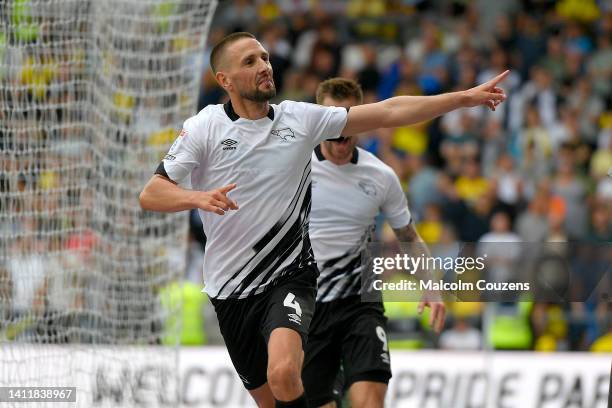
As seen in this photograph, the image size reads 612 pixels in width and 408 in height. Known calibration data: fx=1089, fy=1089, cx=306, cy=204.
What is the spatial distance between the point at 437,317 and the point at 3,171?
12.4 feet

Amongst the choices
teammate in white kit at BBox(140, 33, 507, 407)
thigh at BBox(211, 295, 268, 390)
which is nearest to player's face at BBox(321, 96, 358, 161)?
teammate in white kit at BBox(140, 33, 507, 407)

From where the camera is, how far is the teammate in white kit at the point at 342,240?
8023 mm

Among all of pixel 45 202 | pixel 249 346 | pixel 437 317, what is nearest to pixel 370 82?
pixel 45 202

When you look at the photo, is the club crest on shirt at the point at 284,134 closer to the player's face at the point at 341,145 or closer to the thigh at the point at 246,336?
the thigh at the point at 246,336

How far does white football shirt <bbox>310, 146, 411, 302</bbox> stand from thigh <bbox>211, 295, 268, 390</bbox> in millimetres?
1260

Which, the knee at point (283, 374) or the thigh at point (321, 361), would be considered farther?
the thigh at point (321, 361)

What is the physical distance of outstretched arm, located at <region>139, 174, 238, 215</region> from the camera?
19.6 feet

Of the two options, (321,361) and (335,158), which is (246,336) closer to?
(321,361)

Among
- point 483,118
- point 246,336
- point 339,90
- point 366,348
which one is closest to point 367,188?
point 339,90

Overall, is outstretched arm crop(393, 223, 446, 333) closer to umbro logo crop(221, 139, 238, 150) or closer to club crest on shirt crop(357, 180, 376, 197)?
club crest on shirt crop(357, 180, 376, 197)

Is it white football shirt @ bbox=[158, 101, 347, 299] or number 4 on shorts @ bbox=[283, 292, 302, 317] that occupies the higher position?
white football shirt @ bbox=[158, 101, 347, 299]

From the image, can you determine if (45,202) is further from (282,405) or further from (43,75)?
(282,405)

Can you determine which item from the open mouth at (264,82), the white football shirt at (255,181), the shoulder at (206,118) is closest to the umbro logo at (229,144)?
the white football shirt at (255,181)

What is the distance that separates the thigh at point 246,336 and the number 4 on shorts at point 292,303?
0.70 ft
